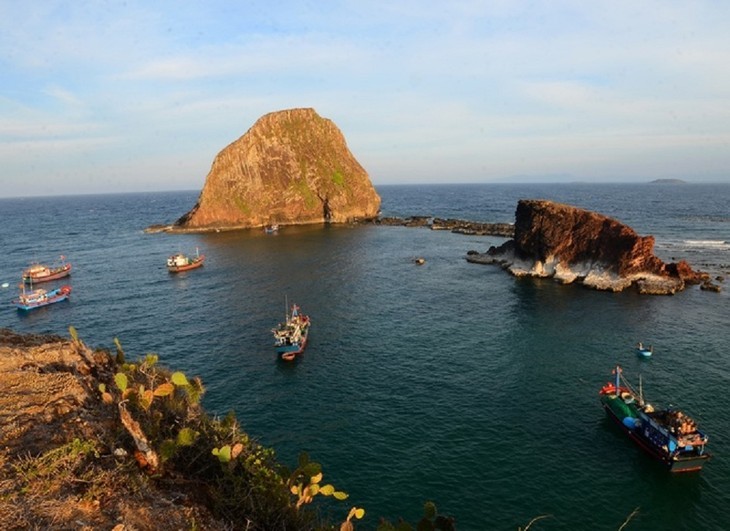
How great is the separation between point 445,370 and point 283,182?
5159 inches

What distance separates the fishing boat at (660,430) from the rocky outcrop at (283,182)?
135 meters

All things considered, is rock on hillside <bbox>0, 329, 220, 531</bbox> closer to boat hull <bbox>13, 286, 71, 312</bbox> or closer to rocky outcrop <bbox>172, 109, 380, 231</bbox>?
boat hull <bbox>13, 286, 71, 312</bbox>

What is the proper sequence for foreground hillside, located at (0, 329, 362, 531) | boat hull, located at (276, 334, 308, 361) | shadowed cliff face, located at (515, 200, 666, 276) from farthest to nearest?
shadowed cliff face, located at (515, 200, 666, 276) < boat hull, located at (276, 334, 308, 361) < foreground hillside, located at (0, 329, 362, 531)

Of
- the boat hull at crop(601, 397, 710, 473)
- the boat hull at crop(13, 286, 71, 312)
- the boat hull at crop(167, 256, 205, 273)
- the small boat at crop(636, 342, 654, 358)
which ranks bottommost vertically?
the boat hull at crop(601, 397, 710, 473)

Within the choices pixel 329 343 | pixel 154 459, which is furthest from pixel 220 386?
pixel 154 459

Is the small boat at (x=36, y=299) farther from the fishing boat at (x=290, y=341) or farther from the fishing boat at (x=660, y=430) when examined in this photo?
the fishing boat at (x=660, y=430)

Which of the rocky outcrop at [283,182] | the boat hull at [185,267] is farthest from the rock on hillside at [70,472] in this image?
the rocky outcrop at [283,182]

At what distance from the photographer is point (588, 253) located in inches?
3054

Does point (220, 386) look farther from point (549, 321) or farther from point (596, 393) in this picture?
point (549, 321)

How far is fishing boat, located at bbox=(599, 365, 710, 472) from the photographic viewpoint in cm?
2942

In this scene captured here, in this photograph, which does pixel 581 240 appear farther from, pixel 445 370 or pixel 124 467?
pixel 124 467

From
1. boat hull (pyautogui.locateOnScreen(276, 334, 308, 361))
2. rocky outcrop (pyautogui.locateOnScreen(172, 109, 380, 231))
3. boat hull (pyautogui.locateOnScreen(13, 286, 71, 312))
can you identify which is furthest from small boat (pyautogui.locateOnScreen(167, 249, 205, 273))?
rocky outcrop (pyautogui.locateOnScreen(172, 109, 380, 231))

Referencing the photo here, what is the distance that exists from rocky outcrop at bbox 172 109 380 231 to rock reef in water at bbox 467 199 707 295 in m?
91.1

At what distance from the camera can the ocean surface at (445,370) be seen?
91.4 ft
